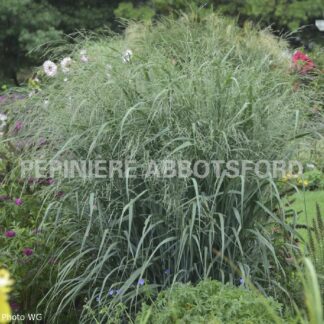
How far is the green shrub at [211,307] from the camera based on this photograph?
2568 millimetres

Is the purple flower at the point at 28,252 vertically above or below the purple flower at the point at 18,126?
below

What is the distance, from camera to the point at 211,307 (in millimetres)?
2633

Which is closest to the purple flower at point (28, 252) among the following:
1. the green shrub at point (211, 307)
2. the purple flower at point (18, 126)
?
the purple flower at point (18, 126)

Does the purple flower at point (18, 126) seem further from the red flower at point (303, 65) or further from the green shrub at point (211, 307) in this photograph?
the red flower at point (303, 65)

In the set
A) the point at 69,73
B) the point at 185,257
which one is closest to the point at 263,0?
the point at 69,73

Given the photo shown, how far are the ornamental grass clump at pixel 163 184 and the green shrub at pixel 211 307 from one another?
27 centimetres

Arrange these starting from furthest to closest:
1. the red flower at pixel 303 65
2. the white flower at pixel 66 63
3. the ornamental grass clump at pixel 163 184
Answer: the red flower at pixel 303 65
the white flower at pixel 66 63
the ornamental grass clump at pixel 163 184

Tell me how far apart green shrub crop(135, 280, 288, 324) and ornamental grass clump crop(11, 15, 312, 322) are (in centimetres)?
27

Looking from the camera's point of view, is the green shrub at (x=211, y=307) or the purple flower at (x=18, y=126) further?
the purple flower at (x=18, y=126)

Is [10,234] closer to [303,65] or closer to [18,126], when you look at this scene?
[18,126]

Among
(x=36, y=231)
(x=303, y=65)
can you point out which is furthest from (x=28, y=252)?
(x=303, y=65)

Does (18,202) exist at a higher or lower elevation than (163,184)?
lower

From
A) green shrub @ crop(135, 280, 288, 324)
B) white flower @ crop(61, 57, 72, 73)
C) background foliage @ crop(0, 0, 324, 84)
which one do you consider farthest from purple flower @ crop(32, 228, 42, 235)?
background foliage @ crop(0, 0, 324, 84)

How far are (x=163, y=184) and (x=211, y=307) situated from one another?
80 cm
